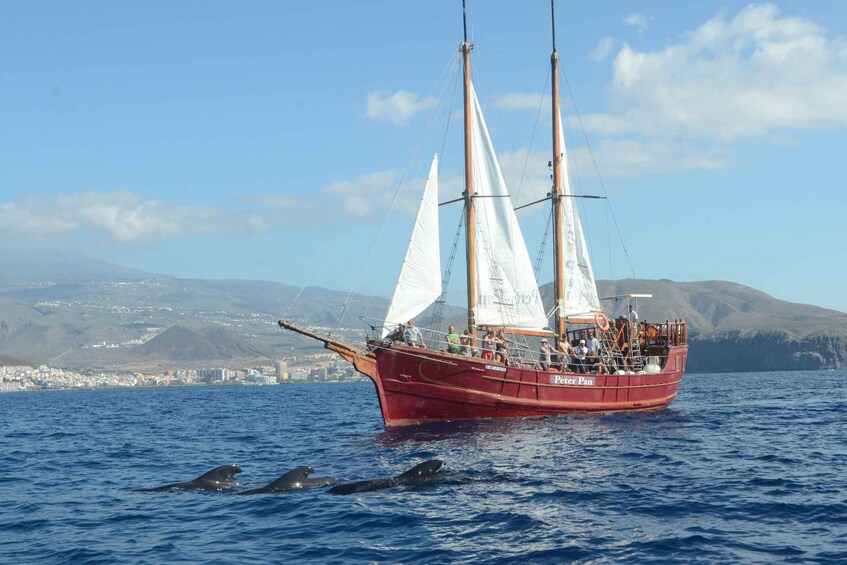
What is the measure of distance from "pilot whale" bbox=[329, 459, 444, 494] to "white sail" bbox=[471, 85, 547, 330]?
18490 mm

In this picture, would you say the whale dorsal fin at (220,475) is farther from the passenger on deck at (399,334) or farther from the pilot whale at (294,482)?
the passenger on deck at (399,334)

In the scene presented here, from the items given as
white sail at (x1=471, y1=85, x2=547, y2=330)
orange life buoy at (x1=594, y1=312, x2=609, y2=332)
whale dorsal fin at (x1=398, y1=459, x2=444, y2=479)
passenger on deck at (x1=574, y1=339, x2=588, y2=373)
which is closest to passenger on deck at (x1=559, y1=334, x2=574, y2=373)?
passenger on deck at (x1=574, y1=339, x2=588, y2=373)

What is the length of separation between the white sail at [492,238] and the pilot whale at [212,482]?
18.9 m

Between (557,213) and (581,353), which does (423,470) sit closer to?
(581,353)

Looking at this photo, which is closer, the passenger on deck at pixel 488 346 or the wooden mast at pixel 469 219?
the passenger on deck at pixel 488 346

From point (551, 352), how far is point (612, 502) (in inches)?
819

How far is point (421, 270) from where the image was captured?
38750mm

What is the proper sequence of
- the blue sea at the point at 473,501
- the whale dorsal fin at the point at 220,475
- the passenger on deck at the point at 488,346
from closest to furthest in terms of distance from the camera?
1. the blue sea at the point at 473,501
2. the whale dorsal fin at the point at 220,475
3. the passenger on deck at the point at 488,346

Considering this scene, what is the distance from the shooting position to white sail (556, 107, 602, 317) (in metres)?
50.4

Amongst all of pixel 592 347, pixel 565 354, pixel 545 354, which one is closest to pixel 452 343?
pixel 545 354

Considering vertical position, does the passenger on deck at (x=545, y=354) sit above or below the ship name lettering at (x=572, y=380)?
above

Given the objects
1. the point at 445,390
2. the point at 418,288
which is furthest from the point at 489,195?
the point at 445,390

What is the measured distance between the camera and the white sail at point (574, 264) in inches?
1986

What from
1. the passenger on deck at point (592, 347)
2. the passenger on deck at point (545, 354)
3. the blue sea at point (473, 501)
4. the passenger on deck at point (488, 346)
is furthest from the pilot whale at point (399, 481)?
the passenger on deck at point (592, 347)
